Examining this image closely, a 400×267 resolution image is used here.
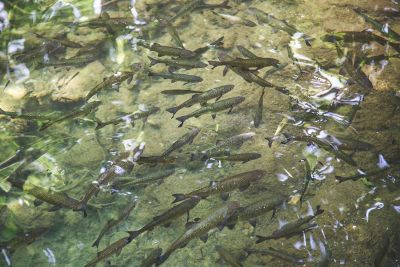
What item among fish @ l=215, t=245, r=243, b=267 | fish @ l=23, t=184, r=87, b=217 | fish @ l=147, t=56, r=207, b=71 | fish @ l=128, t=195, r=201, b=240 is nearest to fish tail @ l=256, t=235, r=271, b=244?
fish @ l=215, t=245, r=243, b=267

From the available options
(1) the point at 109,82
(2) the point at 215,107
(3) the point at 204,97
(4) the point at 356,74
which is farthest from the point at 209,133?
(4) the point at 356,74

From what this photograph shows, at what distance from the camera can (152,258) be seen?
3717mm

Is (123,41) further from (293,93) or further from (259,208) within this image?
(259,208)

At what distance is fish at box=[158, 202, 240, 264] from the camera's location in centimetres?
363

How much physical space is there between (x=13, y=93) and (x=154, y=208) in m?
3.22

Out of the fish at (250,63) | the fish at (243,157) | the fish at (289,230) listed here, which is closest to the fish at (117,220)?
the fish at (243,157)

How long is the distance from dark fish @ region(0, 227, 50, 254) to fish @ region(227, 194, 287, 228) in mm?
2238

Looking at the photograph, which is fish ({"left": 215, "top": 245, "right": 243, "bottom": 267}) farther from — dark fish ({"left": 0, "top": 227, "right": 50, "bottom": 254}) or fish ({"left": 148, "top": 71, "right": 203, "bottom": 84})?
fish ({"left": 148, "top": 71, "right": 203, "bottom": 84})

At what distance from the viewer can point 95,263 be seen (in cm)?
381

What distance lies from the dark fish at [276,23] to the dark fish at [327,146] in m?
1.92

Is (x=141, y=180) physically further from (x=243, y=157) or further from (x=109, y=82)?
(x=109, y=82)

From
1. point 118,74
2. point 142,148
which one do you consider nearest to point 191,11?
point 118,74

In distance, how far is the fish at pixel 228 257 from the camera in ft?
11.6

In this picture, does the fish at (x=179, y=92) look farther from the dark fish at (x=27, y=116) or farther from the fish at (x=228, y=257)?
the fish at (x=228, y=257)
